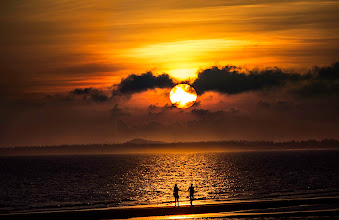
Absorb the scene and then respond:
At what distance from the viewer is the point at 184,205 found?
179ft

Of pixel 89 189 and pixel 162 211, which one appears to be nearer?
pixel 162 211

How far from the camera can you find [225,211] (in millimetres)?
50062

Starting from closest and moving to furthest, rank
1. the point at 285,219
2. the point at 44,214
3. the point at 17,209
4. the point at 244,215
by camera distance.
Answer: the point at 285,219 → the point at 244,215 → the point at 44,214 → the point at 17,209

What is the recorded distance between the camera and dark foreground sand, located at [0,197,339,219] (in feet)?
152

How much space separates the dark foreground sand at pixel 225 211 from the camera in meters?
46.5

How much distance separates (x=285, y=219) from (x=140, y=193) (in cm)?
3989

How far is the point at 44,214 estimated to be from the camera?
5266cm

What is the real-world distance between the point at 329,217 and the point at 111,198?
127 feet

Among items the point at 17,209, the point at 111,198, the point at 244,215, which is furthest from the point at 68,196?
the point at 244,215

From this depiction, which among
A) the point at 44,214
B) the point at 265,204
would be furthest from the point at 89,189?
the point at 265,204

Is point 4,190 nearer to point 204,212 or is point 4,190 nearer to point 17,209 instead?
point 17,209

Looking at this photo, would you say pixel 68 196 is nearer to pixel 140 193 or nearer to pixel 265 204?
pixel 140 193

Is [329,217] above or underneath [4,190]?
underneath

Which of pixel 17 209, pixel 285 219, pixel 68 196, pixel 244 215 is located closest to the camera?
pixel 285 219
